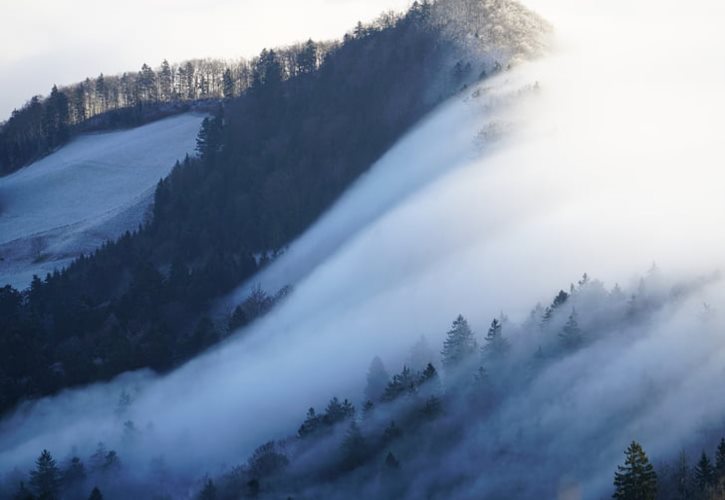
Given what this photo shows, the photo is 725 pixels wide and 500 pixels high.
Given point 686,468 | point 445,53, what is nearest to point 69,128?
point 445,53

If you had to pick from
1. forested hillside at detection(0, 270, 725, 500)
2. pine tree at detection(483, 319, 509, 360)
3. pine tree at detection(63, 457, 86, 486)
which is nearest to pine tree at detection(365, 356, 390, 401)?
forested hillside at detection(0, 270, 725, 500)

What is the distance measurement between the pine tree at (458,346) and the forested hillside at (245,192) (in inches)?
926

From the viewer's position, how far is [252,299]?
346 feet

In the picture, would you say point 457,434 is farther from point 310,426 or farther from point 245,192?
point 245,192

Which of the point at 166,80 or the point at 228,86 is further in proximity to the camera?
the point at 166,80

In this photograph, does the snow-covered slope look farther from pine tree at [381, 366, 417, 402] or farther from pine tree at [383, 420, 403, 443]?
pine tree at [383, 420, 403, 443]

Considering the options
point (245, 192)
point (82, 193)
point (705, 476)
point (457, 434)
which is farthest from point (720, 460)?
point (82, 193)

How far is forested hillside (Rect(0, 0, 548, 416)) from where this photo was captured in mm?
98438

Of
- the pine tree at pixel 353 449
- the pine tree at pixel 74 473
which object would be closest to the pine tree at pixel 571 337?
the pine tree at pixel 353 449

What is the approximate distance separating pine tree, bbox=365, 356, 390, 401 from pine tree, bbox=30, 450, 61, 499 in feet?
76.2

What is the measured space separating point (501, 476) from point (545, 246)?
35.9m

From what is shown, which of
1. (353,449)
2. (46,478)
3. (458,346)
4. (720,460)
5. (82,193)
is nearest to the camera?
(720,460)

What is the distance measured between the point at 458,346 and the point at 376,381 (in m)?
6.58

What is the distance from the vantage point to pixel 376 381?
Result: 83.4m
